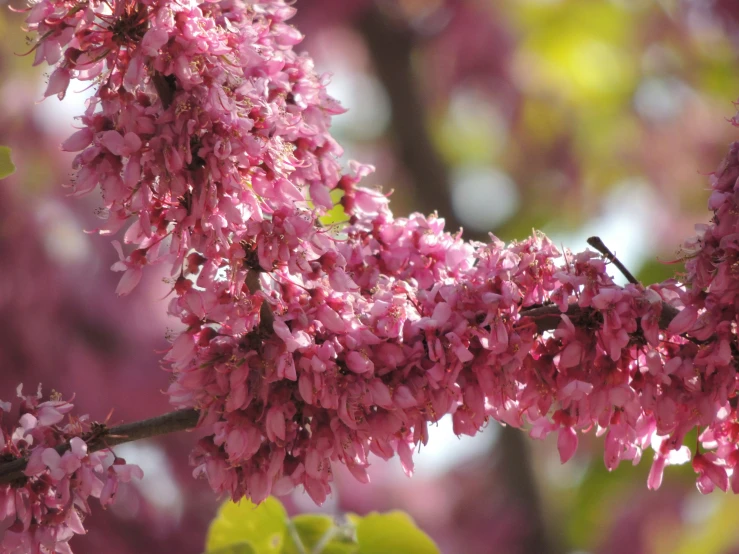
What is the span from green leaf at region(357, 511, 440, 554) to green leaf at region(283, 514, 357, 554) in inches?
1.5

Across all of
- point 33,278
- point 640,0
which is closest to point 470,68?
point 640,0

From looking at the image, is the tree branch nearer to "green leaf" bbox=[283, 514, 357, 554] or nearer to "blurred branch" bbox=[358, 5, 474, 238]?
"green leaf" bbox=[283, 514, 357, 554]

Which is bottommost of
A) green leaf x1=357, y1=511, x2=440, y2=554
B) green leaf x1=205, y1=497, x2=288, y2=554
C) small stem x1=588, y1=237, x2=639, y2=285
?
green leaf x1=357, y1=511, x2=440, y2=554

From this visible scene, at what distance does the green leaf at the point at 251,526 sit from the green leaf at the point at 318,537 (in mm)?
42

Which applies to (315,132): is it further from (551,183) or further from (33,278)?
(551,183)

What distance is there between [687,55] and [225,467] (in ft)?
19.9

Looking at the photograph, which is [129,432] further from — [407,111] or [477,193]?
[477,193]

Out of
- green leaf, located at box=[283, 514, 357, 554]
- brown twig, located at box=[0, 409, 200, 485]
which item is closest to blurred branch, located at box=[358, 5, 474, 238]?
green leaf, located at box=[283, 514, 357, 554]

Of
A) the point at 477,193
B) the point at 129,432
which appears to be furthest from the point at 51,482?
the point at 477,193

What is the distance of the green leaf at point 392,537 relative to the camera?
2.52 meters

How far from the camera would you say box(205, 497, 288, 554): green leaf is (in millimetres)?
2588

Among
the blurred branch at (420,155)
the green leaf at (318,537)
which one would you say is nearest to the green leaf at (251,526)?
the green leaf at (318,537)

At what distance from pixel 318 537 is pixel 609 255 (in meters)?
1.17

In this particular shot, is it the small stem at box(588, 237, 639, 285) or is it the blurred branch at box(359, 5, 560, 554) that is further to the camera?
the blurred branch at box(359, 5, 560, 554)
